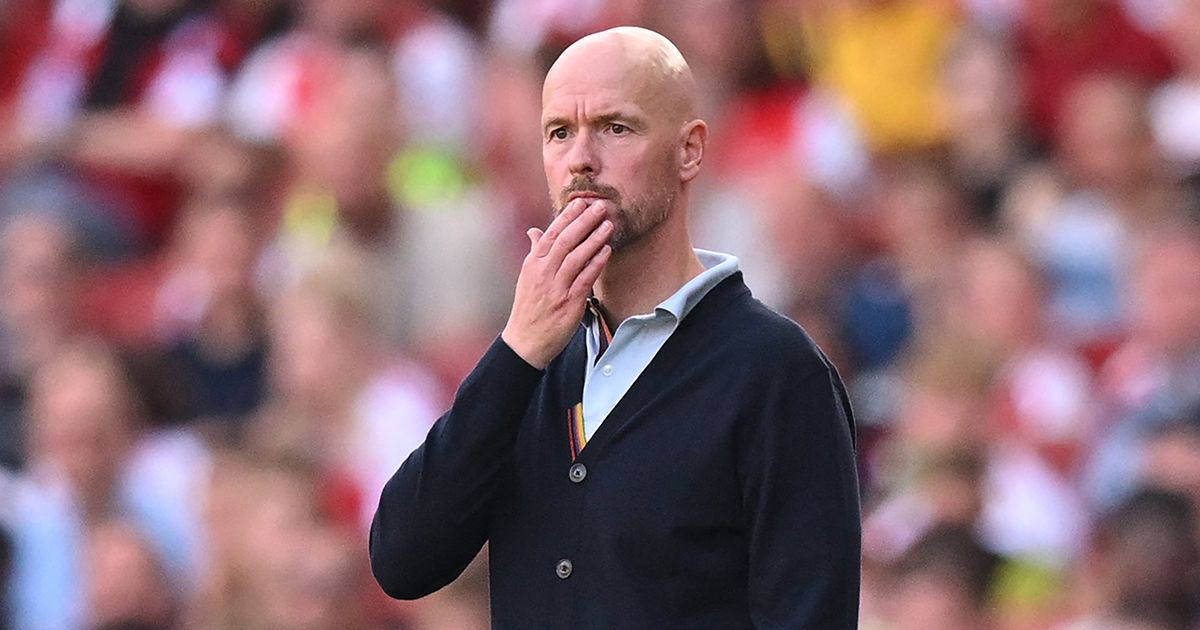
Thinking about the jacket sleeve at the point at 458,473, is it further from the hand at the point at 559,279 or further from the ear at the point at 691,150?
the ear at the point at 691,150

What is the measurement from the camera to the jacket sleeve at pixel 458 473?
285 cm

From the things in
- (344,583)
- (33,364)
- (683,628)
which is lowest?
(683,628)

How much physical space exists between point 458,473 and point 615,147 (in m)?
0.47

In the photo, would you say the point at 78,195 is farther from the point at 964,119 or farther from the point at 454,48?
the point at 964,119

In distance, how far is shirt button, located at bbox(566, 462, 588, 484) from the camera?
9.39 ft

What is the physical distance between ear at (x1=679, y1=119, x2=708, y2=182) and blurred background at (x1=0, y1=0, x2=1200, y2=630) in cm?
277

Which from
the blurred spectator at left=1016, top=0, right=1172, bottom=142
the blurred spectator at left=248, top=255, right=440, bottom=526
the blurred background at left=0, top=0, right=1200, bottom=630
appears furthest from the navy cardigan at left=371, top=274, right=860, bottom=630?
the blurred spectator at left=1016, top=0, right=1172, bottom=142

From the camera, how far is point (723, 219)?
24.7 ft

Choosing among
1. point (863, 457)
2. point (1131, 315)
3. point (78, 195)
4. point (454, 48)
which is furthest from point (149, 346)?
point (1131, 315)

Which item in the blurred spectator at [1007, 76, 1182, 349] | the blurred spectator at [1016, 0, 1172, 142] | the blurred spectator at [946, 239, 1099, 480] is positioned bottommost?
the blurred spectator at [946, 239, 1099, 480]

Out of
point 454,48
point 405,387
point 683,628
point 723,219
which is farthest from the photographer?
point 454,48

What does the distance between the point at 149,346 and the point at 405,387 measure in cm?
127

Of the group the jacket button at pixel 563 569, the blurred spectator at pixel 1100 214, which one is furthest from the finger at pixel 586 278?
the blurred spectator at pixel 1100 214

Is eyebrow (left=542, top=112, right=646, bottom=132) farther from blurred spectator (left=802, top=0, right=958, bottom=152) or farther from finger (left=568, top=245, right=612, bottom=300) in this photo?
blurred spectator (left=802, top=0, right=958, bottom=152)
